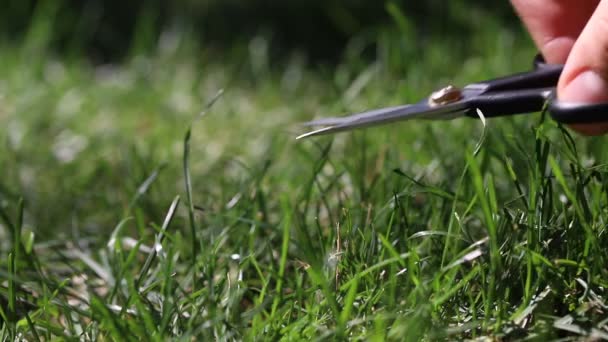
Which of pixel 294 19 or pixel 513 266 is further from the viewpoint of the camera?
pixel 294 19

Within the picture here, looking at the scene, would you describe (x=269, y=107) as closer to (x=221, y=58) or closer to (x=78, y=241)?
(x=221, y=58)

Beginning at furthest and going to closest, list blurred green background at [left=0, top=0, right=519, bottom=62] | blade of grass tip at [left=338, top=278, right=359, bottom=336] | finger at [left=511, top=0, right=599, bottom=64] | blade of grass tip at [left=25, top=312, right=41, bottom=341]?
1. blurred green background at [left=0, top=0, right=519, bottom=62]
2. finger at [left=511, top=0, right=599, bottom=64]
3. blade of grass tip at [left=25, top=312, right=41, bottom=341]
4. blade of grass tip at [left=338, top=278, right=359, bottom=336]

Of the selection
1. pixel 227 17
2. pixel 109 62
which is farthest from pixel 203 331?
pixel 227 17

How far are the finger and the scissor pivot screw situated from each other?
19 cm

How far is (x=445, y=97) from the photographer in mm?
1375

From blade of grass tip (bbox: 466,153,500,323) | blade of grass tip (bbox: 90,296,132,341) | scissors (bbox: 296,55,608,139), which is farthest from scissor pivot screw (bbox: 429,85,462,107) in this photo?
blade of grass tip (bbox: 90,296,132,341)

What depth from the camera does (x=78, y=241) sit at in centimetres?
173

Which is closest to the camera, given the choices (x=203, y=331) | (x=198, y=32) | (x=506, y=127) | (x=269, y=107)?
(x=203, y=331)

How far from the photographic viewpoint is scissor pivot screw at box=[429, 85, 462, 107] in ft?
4.50

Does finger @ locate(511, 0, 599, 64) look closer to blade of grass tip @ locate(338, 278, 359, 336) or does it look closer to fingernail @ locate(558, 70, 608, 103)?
fingernail @ locate(558, 70, 608, 103)

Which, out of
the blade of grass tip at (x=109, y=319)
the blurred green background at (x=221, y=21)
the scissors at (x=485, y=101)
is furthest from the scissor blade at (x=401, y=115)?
the blurred green background at (x=221, y=21)

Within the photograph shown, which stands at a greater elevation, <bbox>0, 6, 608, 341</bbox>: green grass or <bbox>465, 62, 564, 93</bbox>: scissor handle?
<bbox>465, 62, 564, 93</bbox>: scissor handle

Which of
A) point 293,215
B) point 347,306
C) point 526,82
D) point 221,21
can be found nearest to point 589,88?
point 526,82

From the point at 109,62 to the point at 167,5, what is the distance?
502 mm
